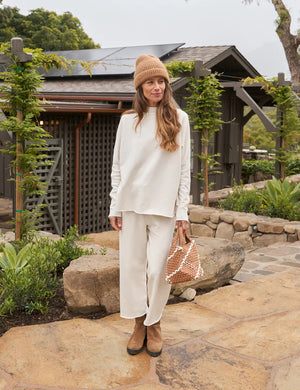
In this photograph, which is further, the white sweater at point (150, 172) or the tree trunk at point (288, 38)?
the tree trunk at point (288, 38)

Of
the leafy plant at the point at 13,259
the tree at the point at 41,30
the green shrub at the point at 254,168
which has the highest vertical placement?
the tree at the point at 41,30

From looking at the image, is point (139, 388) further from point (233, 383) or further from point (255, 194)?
point (255, 194)

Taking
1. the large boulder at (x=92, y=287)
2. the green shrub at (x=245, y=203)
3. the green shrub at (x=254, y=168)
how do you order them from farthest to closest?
the green shrub at (x=254, y=168), the green shrub at (x=245, y=203), the large boulder at (x=92, y=287)

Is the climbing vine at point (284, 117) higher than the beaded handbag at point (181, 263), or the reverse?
the climbing vine at point (284, 117)

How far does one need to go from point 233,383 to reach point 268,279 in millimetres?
2335

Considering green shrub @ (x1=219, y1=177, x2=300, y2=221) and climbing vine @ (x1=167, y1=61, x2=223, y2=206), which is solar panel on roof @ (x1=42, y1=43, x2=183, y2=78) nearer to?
climbing vine @ (x1=167, y1=61, x2=223, y2=206)

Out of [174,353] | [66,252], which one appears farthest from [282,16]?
[174,353]

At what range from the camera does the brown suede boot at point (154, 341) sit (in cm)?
321

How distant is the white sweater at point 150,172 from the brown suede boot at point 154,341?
0.77 meters

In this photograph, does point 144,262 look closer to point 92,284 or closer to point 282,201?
point 92,284

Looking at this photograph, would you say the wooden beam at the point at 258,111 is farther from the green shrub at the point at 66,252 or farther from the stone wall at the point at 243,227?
the green shrub at the point at 66,252

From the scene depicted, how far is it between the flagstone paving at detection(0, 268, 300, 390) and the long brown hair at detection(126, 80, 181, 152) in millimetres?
1409

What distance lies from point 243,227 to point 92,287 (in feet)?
15.6

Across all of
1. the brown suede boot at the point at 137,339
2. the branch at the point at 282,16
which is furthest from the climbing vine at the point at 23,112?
the branch at the point at 282,16
